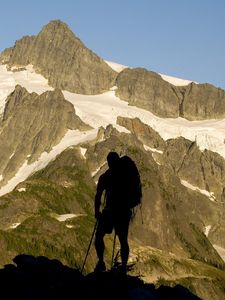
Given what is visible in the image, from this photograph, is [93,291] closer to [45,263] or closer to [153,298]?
Answer: [153,298]

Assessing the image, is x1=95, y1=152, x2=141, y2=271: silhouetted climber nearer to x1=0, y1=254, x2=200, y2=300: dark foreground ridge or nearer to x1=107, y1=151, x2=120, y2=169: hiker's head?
x1=107, y1=151, x2=120, y2=169: hiker's head

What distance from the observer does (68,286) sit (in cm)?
3167

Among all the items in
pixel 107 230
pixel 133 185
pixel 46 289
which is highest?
pixel 133 185

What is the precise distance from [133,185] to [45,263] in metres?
8.45

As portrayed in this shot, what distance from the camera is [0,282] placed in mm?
30594

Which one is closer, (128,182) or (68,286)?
(68,286)

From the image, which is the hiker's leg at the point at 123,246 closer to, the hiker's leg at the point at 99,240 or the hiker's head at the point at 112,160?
the hiker's leg at the point at 99,240

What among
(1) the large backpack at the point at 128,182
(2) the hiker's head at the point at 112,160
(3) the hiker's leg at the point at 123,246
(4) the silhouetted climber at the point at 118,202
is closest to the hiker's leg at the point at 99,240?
(4) the silhouetted climber at the point at 118,202

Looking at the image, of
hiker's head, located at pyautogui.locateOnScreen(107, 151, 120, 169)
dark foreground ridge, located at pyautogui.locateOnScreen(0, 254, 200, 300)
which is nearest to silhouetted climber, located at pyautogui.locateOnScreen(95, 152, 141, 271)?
hiker's head, located at pyautogui.locateOnScreen(107, 151, 120, 169)

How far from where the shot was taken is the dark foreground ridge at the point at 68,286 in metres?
30.3

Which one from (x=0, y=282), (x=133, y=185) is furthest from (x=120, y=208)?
(x=0, y=282)

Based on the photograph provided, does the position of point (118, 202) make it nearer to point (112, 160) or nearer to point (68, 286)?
point (112, 160)

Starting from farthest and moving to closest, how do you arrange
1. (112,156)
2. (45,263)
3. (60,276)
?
(45,263)
(60,276)
(112,156)

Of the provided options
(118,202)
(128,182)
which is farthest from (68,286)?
(128,182)
